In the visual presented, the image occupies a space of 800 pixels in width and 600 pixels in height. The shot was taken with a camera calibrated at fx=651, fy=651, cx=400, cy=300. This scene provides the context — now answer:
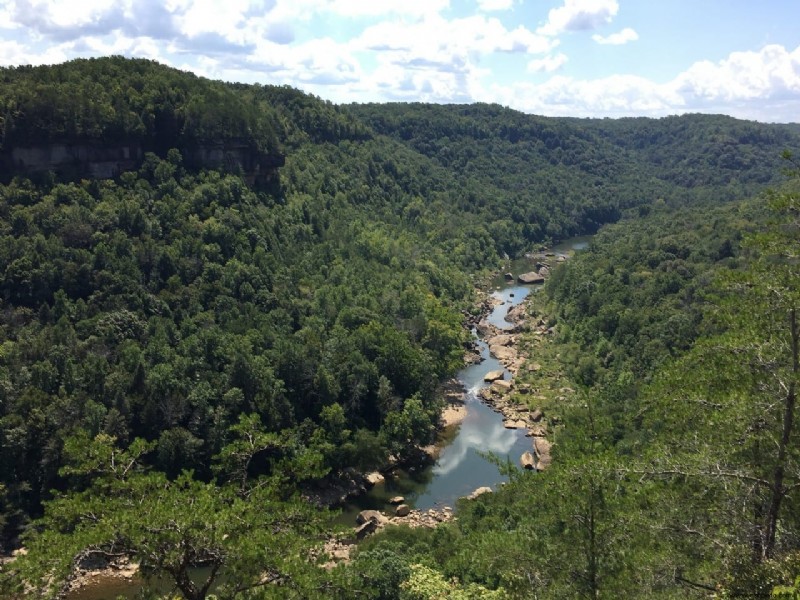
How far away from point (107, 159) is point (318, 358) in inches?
1236

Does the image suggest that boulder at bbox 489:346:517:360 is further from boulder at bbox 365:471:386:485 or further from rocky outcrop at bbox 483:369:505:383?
boulder at bbox 365:471:386:485

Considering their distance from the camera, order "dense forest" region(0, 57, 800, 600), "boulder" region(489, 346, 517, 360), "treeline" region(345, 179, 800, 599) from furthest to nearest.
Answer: "boulder" region(489, 346, 517, 360) < "dense forest" region(0, 57, 800, 600) < "treeline" region(345, 179, 800, 599)

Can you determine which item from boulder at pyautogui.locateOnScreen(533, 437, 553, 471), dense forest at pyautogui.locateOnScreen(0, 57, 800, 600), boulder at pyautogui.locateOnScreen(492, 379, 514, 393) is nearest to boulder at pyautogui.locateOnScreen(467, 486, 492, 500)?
boulder at pyautogui.locateOnScreen(533, 437, 553, 471)

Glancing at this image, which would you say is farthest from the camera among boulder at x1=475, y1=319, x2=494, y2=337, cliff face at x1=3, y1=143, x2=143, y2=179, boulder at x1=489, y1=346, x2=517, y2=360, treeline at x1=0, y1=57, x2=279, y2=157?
boulder at x1=475, y1=319, x2=494, y2=337

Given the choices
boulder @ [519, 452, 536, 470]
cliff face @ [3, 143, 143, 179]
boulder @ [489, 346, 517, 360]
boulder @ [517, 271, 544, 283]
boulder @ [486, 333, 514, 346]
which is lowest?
boulder @ [519, 452, 536, 470]

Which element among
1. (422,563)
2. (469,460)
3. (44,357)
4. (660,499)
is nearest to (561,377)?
(469,460)

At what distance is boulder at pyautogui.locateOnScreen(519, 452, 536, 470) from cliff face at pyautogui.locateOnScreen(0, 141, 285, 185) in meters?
45.3

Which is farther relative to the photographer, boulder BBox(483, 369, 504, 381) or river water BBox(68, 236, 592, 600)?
boulder BBox(483, 369, 504, 381)

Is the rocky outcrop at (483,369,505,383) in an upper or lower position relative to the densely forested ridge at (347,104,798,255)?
lower

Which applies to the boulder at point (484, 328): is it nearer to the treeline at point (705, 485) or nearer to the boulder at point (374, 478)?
A: the boulder at point (374, 478)

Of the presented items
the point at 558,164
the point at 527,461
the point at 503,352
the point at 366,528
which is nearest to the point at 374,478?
the point at 366,528

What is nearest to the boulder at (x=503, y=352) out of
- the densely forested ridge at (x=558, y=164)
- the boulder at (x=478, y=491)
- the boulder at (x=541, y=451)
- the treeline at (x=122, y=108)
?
the boulder at (x=541, y=451)

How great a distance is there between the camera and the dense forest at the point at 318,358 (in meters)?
13.9

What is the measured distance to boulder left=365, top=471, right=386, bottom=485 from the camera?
45.9 metres
